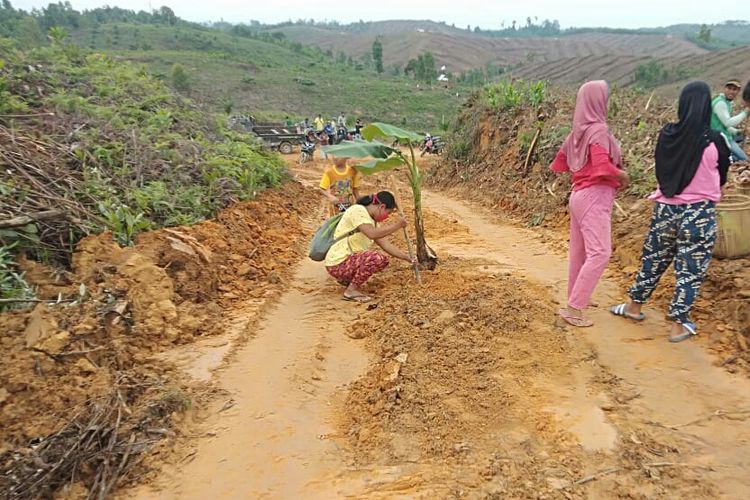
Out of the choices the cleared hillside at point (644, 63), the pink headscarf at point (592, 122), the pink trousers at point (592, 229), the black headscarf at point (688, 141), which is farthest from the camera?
the cleared hillside at point (644, 63)

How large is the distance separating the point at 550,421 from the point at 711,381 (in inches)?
43.0

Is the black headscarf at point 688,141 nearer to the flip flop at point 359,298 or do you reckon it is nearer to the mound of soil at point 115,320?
the flip flop at point 359,298

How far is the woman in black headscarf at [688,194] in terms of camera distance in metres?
3.13

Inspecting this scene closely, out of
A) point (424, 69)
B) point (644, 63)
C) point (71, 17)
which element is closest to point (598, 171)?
point (424, 69)

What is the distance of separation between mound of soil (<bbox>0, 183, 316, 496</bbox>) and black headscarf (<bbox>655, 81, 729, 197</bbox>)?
10.8 feet

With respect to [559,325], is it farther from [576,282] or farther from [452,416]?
[452,416]

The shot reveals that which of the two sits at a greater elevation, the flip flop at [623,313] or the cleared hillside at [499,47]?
the cleared hillside at [499,47]

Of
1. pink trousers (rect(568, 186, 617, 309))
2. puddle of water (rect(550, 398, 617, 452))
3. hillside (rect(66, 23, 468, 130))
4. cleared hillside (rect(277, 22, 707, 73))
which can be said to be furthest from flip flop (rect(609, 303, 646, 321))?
cleared hillside (rect(277, 22, 707, 73))

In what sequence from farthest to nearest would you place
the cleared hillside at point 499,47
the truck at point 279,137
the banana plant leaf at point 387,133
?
the cleared hillside at point 499,47 < the truck at point 279,137 < the banana plant leaf at point 387,133

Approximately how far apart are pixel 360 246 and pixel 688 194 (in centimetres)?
253

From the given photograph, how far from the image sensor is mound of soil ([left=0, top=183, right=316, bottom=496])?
2.67 m

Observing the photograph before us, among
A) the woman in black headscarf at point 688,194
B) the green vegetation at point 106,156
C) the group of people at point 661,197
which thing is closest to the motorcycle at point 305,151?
the green vegetation at point 106,156

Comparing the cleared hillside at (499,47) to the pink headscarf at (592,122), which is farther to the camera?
the cleared hillside at (499,47)

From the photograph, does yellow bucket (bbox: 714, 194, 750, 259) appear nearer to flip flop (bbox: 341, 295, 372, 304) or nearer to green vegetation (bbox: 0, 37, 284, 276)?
flip flop (bbox: 341, 295, 372, 304)
